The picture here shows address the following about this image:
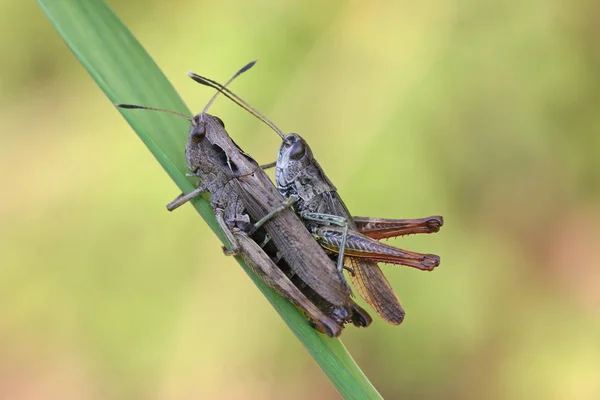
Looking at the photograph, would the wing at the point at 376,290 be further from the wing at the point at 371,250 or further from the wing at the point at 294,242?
the wing at the point at 294,242

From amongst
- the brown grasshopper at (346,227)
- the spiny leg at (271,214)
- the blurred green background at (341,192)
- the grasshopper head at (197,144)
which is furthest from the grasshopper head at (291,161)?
the blurred green background at (341,192)

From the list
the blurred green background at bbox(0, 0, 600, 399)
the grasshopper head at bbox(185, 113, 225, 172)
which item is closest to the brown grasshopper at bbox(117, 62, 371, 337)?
the grasshopper head at bbox(185, 113, 225, 172)

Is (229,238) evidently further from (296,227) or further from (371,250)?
(371,250)

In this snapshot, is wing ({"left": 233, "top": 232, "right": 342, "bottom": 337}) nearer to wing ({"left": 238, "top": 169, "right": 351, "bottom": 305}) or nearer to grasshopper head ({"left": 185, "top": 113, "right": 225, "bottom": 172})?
wing ({"left": 238, "top": 169, "right": 351, "bottom": 305})

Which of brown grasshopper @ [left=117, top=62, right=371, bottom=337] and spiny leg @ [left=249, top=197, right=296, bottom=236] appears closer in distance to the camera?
brown grasshopper @ [left=117, top=62, right=371, bottom=337]

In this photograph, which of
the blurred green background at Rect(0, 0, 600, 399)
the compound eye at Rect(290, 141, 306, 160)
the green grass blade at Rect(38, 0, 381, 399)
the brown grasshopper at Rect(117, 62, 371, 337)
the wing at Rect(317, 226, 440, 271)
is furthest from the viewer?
the blurred green background at Rect(0, 0, 600, 399)

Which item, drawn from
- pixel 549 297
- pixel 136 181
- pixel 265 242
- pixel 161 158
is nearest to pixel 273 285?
pixel 265 242

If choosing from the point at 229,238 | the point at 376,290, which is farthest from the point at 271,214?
the point at 376,290
